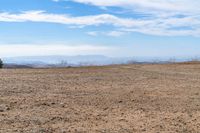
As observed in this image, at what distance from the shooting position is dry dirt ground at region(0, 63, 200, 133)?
1009cm

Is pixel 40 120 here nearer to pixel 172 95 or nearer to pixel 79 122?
pixel 79 122

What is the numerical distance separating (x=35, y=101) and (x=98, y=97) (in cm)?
205

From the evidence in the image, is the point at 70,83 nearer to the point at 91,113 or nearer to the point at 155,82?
the point at 155,82

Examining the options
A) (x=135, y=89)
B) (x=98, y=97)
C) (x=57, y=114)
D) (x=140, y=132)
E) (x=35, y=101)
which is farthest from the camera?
(x=135, y=89)

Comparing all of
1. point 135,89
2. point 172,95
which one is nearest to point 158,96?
point 172,95

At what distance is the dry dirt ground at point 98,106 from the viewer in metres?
10.1

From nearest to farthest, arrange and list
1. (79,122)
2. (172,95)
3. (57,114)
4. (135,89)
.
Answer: (79,122) → (57,114) → (172,95) → (135,89)

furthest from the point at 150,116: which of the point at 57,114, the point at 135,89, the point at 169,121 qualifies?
the point at 135,89

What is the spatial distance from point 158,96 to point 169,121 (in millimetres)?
3980

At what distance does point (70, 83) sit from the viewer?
17.9 metres

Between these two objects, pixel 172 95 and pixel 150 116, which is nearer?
pixel 150 116

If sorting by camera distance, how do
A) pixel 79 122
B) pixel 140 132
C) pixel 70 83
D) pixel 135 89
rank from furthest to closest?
1. pixel 70 83
2. pixel 135 89
3. pixel 79 122
4. pixel 140 132

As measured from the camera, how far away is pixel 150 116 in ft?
37.2

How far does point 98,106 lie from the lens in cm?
1249
